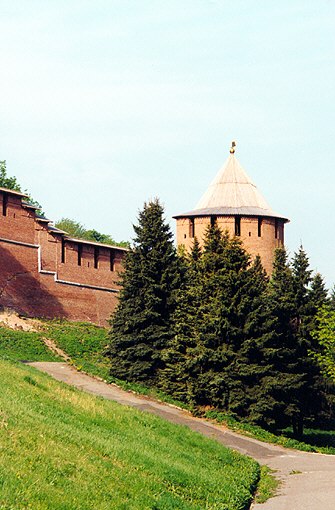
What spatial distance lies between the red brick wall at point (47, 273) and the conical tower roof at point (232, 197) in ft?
20.1

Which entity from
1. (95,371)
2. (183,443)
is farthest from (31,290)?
(183,443)

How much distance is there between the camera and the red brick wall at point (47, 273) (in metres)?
34.2

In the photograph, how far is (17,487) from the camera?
8.44 m

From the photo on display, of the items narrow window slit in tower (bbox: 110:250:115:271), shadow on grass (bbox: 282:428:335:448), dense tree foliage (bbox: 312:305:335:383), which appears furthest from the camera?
narrow window slit in tower (bbox: 110:250:115:271)

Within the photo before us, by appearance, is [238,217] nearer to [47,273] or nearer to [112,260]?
[112,260]

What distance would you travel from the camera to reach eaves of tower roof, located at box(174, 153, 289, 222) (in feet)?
137

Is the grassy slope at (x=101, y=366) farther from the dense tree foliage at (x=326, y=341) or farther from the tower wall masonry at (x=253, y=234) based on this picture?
the tower wall masonry at (x=253, y=234)

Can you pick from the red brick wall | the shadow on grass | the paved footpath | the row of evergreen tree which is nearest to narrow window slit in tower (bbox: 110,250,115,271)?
the red brick wall

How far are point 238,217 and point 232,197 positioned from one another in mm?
1705

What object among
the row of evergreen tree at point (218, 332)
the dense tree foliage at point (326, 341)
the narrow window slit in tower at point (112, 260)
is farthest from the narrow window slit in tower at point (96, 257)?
the dense tree foliage at point (326, 341)

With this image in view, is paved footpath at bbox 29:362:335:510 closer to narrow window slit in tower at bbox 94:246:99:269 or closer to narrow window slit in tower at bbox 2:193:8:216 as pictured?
narrow window slit in tower at bbox 2:193:8:216

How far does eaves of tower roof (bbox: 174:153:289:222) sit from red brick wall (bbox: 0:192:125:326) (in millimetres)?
6098

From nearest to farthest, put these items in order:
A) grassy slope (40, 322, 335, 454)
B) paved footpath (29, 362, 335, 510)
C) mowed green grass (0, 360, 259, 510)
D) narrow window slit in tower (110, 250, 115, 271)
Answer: mowed green grass (0, 360, 259, 510)
paved footpath (29, 362, 335, 510)
grassy slope (40, 322, 335, 454)
narrow window slit in tower (110, 250, 115, 271)

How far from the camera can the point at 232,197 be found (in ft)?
140
